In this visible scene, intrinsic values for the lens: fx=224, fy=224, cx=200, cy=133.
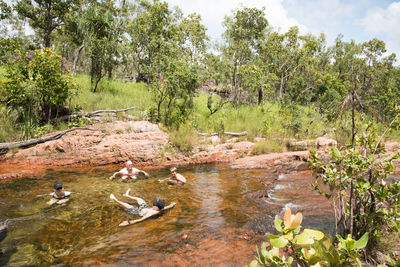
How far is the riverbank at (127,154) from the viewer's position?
8375mm

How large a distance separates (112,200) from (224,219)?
2.83m

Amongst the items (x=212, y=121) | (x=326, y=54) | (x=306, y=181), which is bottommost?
(x=306, y=181)

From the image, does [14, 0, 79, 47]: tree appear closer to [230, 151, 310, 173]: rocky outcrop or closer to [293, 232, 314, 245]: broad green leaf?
[230, 151, 310, 173]: rocky outcrop

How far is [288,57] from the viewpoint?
1653 centimetres

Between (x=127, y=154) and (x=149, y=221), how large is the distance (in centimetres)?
494

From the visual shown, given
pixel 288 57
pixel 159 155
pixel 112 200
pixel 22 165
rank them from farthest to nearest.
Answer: pixel 288 57, pixel 159 155, pixel 22 165, pixel 112 200

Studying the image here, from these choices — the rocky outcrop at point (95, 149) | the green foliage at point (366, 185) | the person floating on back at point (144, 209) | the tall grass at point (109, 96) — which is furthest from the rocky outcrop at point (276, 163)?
the tall grass at point (109, 96)

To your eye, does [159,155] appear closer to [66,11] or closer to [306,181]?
[306,181]

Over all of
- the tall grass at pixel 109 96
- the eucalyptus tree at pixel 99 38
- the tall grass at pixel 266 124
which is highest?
the eucalyptus tree at pixel 99 38

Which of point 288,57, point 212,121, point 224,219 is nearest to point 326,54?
point 288,57

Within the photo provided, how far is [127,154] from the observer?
29.7ft

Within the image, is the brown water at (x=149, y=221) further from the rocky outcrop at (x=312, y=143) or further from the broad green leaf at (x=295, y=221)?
the rocky outcrop at (x=312, y=143)

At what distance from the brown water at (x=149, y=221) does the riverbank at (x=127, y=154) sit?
1482mm

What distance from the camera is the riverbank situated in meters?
8.38
